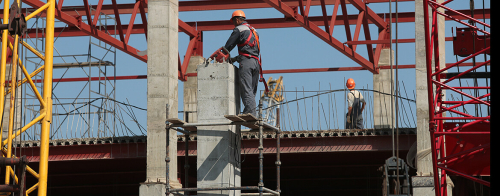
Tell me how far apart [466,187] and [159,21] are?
1084 centimetres

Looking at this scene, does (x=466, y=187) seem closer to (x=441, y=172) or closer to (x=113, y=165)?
(x=441, y=172)

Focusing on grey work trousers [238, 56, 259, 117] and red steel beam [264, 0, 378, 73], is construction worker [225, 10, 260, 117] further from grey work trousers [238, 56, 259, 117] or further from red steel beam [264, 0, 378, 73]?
red steel beam [264, 0, 378, 73]

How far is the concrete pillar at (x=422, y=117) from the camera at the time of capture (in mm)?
17469

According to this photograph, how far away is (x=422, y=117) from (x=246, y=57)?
681 cm

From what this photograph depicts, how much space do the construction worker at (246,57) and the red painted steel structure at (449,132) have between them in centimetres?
511

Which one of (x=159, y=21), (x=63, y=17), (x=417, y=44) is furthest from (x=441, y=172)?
(x=63, y=17)

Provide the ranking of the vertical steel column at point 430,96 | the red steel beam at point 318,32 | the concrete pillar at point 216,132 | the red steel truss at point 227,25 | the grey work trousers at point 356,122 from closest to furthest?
the concrete pillar at point 216,132
the vertical steel column at point 430,96
the grey work trousers at point 356,122
the red steel beam at point 318,32
the red steel truss at point 227,25

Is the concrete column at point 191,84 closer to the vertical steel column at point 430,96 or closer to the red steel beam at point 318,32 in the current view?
the red steel beam at point 318,32

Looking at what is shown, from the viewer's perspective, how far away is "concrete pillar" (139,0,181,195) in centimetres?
1714

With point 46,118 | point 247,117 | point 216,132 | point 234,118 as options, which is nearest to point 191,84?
point 46,118

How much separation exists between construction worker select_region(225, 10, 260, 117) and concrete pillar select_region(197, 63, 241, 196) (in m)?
0.38

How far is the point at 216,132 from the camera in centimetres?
1250

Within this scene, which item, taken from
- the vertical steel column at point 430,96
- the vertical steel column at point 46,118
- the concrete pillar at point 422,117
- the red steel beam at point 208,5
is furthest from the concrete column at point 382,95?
the vertical steel column at point 46,118

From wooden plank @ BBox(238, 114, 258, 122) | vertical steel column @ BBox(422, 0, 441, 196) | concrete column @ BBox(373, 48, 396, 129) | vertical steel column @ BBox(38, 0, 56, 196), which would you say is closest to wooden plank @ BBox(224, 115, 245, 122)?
wooden plank @ BBox(238, 114, 258, 122)
